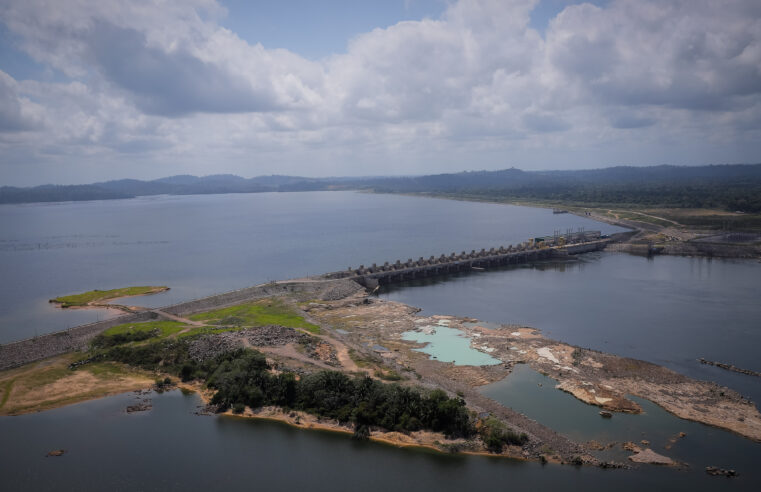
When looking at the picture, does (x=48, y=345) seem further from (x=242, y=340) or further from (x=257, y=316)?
(x=257, y=316)

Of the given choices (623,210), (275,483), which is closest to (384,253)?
(275,483)

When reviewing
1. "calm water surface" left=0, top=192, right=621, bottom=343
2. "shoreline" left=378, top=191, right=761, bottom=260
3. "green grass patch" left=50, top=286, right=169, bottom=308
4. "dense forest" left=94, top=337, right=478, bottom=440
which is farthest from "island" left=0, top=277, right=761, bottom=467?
"shoreline" left=378, top=191, right=761, bottom=260

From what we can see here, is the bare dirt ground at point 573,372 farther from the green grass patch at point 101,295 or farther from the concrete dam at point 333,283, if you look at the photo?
the green grass patch at point 101,295

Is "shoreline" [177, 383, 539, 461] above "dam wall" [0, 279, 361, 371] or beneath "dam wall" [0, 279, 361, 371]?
beneath

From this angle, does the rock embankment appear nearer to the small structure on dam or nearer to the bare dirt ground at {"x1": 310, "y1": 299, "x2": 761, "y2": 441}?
the bare dirt ground at {"x1": 310, "y1": 299, "x2": 761, "y2": 441}

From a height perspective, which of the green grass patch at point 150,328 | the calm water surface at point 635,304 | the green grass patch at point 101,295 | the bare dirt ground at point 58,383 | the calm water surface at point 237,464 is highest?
the green grass patch at point 150,328

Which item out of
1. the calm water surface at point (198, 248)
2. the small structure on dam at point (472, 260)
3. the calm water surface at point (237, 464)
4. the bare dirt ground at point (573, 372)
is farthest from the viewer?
the small structure on dam at point (472, 260)

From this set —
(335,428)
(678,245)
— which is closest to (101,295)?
(335,428)

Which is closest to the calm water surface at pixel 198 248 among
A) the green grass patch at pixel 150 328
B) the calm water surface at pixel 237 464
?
the green grass patch at pixel 150 328
